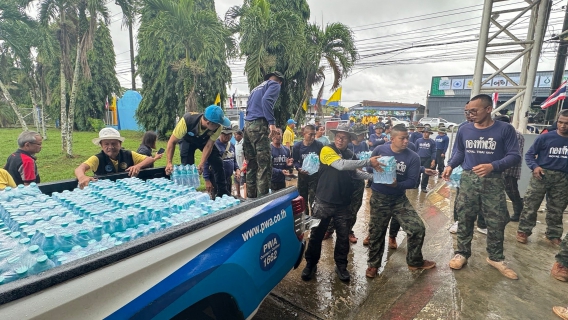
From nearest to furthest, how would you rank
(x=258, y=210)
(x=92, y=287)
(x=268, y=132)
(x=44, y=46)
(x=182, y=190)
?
(x=92, y=287) → (x=258, y=210) → (x=182, y=190) → (x=268, y=132) → (x=44, y=46)

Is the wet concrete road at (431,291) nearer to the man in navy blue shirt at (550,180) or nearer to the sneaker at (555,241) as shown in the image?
the sneaker at (555,241)

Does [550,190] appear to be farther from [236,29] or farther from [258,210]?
[236,29]

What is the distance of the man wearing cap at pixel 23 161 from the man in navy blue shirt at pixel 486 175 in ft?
16.9

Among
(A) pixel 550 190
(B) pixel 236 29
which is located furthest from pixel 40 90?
(A) pixel 550 190

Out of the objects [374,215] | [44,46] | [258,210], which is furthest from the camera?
[44,46]

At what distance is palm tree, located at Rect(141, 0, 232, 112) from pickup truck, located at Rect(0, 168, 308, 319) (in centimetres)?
1154

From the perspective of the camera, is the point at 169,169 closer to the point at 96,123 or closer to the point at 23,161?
the point at 23,161

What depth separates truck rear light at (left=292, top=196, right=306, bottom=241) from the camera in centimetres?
235

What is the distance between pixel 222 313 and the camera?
1.77 metres

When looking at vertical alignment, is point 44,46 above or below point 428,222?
above

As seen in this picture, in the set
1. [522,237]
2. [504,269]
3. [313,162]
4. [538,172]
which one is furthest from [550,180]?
[313,162]

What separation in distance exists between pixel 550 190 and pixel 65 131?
1355 centimetres

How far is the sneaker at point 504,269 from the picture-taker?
3.07 metres

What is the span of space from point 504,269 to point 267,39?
39.9 feet
